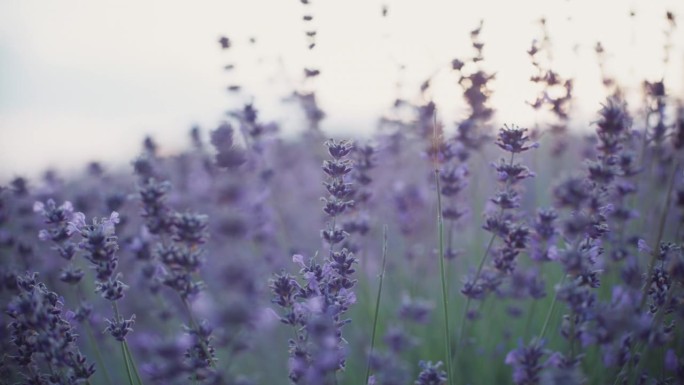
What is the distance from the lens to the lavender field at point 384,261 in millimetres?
1949

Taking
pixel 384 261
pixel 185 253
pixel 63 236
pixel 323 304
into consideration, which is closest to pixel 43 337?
pixel 63 236

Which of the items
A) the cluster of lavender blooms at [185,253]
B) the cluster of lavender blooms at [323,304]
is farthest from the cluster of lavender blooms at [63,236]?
the cluster of lavender blooms at [323,304]

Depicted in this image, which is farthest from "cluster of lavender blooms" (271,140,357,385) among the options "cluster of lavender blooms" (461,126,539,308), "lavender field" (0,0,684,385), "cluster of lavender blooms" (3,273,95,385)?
"cluster of lavender blooms" (3,273,95,385)

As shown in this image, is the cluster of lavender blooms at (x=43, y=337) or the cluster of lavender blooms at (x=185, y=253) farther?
the cluster of lavender blooms at (x=43, y=337)

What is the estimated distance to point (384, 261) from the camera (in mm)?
2281

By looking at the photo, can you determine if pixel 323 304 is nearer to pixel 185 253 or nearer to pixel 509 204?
pixel 185 253

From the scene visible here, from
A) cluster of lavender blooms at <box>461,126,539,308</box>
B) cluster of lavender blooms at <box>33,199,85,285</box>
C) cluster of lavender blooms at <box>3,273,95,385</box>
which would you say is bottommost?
cluster of lavender blooms at <box>3,273,95,385</box>

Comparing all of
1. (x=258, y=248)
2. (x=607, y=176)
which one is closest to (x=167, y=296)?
(x=258, y=248)

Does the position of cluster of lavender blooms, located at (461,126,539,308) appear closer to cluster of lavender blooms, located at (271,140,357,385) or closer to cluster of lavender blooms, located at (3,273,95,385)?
cluster of lavender blooms, located at (271,140,357,385)

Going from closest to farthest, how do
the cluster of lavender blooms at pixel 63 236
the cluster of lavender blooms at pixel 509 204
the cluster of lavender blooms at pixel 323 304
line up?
the cluster of lavender blooms at pixel 323 304, the cluster of lavender blooms at pixel 63 236, the cluster of lavender blooms at pixel 509 204

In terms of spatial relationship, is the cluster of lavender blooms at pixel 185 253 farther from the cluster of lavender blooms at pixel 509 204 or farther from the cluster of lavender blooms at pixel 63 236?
the cluster of lavender blooms at pixel 509 204

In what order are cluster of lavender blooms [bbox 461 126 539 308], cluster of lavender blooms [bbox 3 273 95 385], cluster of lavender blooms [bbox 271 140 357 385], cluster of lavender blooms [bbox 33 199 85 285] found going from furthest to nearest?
cluster of lavender blooms [bbox 461 126 539 308] < cluster of lavender blooms [bbox 33 199 85 285] < cluster of lavender blooms [bbox 3 273 95 385] < cluster of lavender blooms [bbox 271 140 357 385]

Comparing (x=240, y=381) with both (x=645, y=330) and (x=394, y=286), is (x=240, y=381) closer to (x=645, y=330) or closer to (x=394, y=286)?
(x=645, y=330)

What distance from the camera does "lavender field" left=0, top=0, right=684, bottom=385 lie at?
6.40 ft
